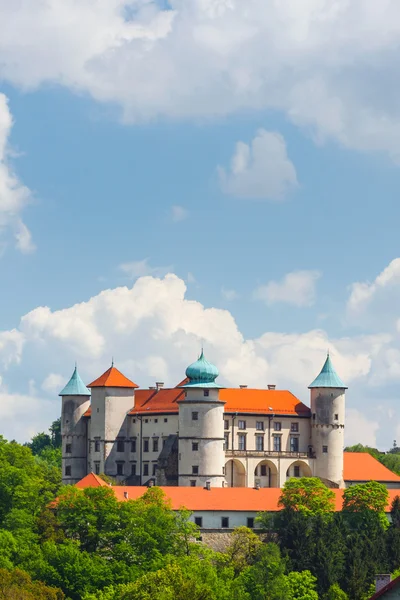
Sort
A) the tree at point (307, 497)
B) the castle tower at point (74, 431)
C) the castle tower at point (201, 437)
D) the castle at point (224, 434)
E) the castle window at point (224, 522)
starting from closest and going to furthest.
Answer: the castle window at point (224, 522), the tree at point (307, 497), the castle tower at point (201, 437), the castle at point (224, 434), the castle tower at point (74, 431)

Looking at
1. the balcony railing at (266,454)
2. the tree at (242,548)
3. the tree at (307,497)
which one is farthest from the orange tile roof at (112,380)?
the tree at (242,548)

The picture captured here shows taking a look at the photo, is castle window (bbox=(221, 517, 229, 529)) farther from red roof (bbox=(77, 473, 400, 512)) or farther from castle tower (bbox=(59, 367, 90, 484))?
castle tower (bbox=(59, 367, 90, 484))

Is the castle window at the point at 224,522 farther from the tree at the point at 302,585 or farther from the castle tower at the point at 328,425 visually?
the castle tower at the point at 328,425

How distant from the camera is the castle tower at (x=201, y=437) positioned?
393ft

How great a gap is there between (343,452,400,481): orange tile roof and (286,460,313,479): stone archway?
11.3 feet

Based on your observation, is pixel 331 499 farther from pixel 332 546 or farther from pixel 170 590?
pixel 170 590

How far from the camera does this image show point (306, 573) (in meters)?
102

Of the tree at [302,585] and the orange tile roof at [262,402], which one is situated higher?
the orange tile roof at [262,402]

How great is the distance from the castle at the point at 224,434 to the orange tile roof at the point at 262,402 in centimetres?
8

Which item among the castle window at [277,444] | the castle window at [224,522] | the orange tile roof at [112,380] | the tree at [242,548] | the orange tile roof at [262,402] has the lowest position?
the tree at [242,548]

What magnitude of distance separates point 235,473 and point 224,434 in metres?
3.24

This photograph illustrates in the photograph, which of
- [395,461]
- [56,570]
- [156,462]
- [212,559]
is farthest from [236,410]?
[395,461]

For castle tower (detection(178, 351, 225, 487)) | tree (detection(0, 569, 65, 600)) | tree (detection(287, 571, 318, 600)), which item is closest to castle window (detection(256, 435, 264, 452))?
castle tower (detection(178, 351, 225, 487))

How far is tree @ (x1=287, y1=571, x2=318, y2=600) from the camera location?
98875 mm
